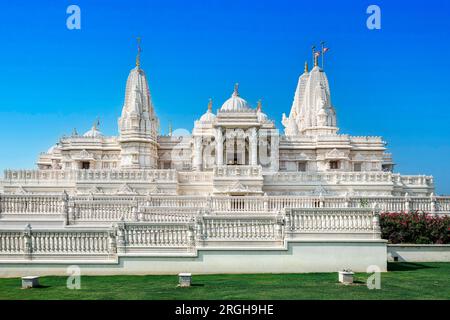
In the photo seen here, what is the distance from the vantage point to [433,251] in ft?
65.3

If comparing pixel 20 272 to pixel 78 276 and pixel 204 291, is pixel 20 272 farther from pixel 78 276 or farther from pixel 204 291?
pixel 204 291

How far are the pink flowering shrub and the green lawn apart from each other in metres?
4.77

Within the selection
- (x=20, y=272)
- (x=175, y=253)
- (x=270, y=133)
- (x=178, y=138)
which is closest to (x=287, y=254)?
(x=175, y=253)

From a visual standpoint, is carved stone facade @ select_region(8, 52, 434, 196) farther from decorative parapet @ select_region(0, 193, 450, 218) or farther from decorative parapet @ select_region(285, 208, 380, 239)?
decorative parapet @ select_region(285, 208, 380, 239)

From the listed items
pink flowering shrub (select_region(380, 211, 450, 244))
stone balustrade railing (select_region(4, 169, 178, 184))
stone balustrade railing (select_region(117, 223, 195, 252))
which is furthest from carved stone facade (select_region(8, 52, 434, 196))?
stone balustrade railing (select_region(117, 223, 195, 252))

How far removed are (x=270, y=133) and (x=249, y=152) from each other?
482cm

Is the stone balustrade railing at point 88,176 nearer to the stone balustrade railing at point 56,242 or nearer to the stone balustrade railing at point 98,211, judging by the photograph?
the stone balustrade railing at point 98,211

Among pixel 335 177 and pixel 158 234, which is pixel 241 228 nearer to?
pixel 158 234

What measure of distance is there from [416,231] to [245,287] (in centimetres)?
1093

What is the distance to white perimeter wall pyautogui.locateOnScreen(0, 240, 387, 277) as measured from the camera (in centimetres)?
1689

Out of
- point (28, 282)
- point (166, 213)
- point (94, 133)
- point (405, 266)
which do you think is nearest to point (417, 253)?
point (405, 266)

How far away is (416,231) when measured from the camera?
2178cm

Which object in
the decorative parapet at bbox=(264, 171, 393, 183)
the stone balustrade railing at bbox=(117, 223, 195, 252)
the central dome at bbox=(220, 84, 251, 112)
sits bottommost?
the stone balustrade railing at bbox=(117, 223, 195, 252)

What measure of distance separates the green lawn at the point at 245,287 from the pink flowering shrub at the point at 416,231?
15.7ft
